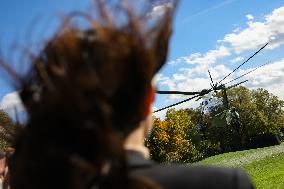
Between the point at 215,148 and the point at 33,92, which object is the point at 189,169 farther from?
the point at 215,148

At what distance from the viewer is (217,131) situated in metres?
109

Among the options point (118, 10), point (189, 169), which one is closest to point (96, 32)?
point (118, 10)

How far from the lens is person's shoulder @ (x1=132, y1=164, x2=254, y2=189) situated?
5.34ft

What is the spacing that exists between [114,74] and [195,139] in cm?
10913

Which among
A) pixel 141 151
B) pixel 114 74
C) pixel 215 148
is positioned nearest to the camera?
pixel 114 74

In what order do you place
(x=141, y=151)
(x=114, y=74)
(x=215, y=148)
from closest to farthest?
(x=114, y=74) → (x=141, y=151) → (x=215, y=148)

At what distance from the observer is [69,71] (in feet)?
5.42

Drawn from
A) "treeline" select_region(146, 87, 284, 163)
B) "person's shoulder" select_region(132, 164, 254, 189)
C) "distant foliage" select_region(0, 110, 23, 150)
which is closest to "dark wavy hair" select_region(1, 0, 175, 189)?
"person's shoulder" select_region(132, 164, 254, 189)

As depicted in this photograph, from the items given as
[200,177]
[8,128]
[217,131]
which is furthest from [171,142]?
[200,177]

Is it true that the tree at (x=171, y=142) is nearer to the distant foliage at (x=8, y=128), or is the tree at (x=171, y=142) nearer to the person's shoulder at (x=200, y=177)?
the distant foliage at (x=8, y=128)

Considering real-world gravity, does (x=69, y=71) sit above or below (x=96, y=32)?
below

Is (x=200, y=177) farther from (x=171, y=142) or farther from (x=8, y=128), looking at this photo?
(x=171, y=142)

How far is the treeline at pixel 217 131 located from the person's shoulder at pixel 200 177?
8180 cm

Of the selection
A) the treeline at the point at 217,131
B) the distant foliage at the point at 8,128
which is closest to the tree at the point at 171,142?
the treeline at the point at 217,131
